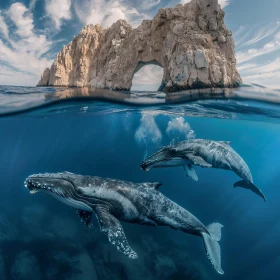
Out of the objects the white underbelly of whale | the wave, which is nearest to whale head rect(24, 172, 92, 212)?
the white underbelly of whale

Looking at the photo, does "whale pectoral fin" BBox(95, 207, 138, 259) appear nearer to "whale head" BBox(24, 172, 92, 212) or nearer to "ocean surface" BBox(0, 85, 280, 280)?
"whale head" BBox(24, 172, 92, 212)

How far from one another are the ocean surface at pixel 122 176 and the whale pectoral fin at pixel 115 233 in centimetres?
703

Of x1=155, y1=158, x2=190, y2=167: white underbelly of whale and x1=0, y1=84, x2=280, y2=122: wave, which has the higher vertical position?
x1=0, y1=84, x2=280, y2=122: wave

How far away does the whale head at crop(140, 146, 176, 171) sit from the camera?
8.86m

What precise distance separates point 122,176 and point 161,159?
22052 mm

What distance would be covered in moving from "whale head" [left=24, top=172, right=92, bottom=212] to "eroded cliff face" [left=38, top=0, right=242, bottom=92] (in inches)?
517

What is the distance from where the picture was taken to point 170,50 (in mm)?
20984

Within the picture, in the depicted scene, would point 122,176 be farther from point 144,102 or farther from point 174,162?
point 174,162

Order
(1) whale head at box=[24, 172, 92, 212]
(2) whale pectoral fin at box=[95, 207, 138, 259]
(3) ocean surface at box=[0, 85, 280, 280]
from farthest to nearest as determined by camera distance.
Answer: (3) ocean surface at box=[0, 85, 280, 280] → (1) whale head at box=[24, 172, 92, 212] → (2) whale pectoral fin at box=[95, 207, 138, 259]

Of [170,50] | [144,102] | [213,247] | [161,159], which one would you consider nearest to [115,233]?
[213,247]

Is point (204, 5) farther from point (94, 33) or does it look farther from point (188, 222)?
point (188, 222)

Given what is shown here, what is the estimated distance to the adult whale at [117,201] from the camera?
6.09 meters

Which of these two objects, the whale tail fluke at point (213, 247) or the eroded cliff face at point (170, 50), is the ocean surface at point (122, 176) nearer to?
the eroded cliff face at point (170, 50)

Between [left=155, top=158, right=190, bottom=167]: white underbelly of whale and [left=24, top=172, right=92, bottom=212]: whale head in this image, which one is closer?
[left=24, top=172, right=92, bottom=212]: whale head
